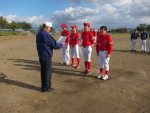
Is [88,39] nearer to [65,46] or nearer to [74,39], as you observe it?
[74,39]

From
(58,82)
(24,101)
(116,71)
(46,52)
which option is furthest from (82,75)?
(24,101)

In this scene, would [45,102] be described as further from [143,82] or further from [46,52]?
[143,82]

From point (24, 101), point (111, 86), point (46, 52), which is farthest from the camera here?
point (111, 86)

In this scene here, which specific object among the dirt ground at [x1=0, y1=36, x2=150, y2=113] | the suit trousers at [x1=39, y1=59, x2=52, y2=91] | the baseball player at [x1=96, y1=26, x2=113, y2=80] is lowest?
the dirt ground at [x1=0, y1=36, x2=150, y2=113]

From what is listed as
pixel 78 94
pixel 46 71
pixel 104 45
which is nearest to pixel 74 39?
pixel 104 45

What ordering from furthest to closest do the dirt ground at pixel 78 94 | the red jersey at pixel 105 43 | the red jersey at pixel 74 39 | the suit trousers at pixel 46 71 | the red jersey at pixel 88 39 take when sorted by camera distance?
1. the red jersey at pixel 74 39
2. the red jersey at pixel 88 39
3. the red jersey at pixel 105 43
4. the suit trousers at pixel 46 71
5. the dirt ground at pixel 78 94

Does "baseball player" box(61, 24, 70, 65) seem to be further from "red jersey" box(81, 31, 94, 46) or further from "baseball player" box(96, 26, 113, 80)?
"baseball player" box(96, 26, 113, 80)

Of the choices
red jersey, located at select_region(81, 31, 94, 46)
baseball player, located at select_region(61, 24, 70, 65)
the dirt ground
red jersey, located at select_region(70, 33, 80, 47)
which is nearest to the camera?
the dirt ground

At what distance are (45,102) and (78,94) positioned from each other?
3.59ft

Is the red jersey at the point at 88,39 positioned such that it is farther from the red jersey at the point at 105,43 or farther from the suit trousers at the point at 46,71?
the suit trousers at the point at 46,71

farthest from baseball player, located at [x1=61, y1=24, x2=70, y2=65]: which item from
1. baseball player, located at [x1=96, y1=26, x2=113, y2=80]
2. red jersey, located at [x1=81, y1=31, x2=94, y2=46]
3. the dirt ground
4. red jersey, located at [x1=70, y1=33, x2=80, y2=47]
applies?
baseball player, located at [x1=96, y1=26, x2=113, y2=80]

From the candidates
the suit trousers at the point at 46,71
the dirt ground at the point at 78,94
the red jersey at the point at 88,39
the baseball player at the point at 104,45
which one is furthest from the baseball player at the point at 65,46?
the suit trousers at the point at 46,71

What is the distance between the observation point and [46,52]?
4.16 m

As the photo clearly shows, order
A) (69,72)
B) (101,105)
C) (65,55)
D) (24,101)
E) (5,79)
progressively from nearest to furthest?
(101,105), (24,101), (5,79), (69,72), (65,55)
